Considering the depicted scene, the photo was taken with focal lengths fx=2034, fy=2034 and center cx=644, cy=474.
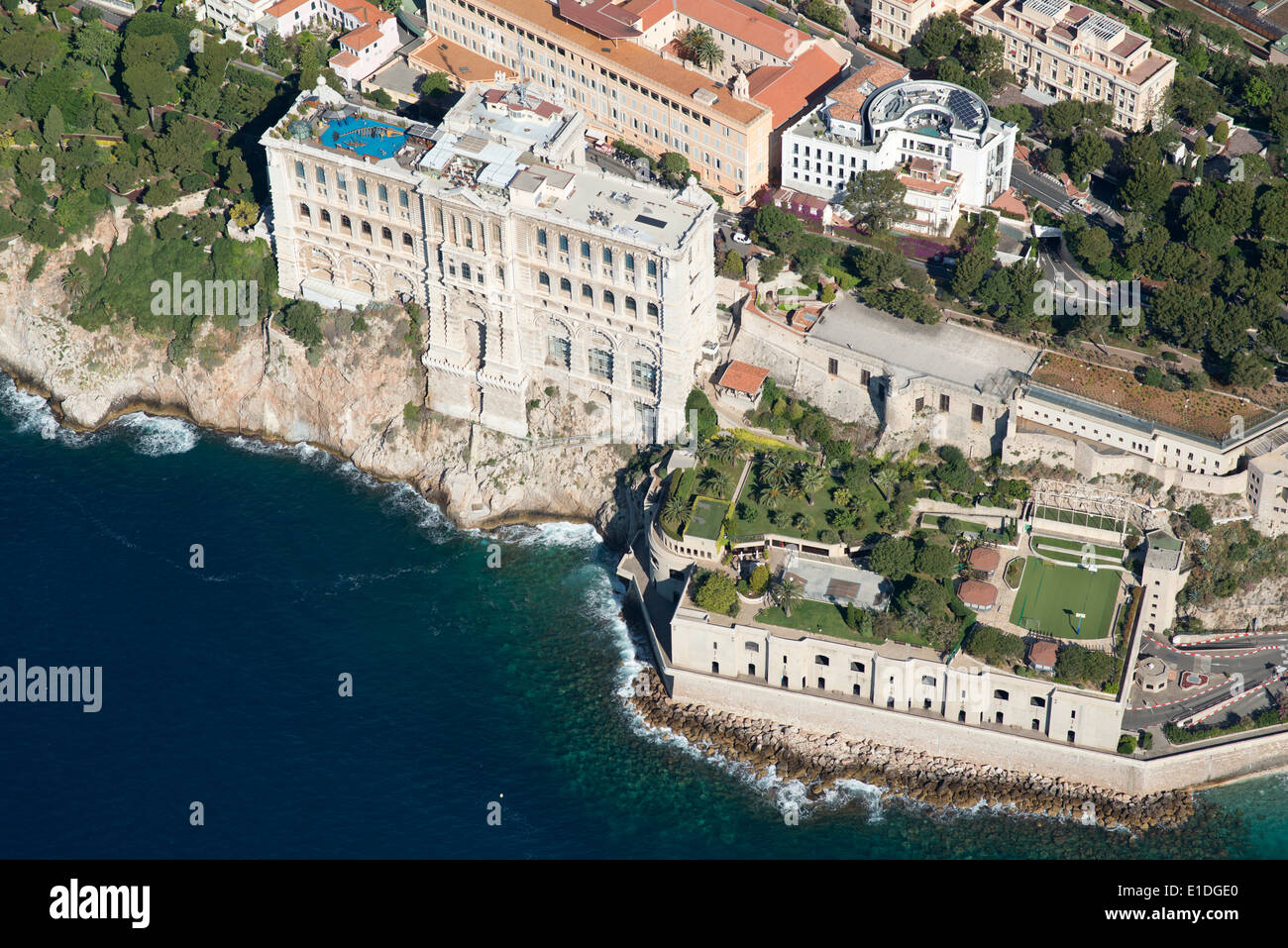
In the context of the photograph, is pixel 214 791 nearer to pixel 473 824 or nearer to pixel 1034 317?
pixel 473 824

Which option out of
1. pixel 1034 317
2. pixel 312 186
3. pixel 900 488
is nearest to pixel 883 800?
pixel 900 488

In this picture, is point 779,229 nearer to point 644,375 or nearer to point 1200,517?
point 644,375

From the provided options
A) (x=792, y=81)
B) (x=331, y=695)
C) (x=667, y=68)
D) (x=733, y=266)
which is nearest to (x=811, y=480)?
(x=733, y=266)

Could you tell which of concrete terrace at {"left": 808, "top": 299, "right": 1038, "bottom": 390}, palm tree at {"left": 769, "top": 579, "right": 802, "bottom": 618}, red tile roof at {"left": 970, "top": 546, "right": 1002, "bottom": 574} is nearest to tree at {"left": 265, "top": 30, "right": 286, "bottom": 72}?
concrete terrace at {"left": 808, "top": 299, "right": 1038, "bottom": 390}

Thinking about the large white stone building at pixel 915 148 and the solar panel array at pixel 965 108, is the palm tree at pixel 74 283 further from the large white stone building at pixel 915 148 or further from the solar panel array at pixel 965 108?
the solar panel array at pixel 965 108

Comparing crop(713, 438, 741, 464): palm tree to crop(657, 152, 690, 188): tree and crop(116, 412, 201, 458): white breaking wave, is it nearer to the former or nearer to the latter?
crop(657, 152, 690, 188): tree

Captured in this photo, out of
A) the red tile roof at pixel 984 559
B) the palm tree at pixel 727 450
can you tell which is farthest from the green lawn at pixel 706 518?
the red tile roof at pixel 984 559
